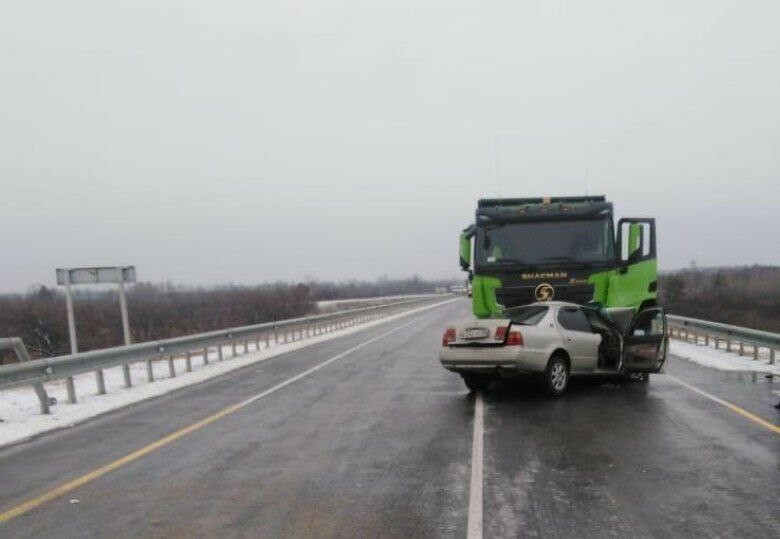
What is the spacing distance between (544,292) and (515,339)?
2205 mm

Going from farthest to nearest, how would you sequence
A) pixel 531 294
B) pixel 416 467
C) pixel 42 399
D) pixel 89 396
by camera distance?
pixel 89 396 → pixel 531 294 → pixel 42 399 → pixel 416 467

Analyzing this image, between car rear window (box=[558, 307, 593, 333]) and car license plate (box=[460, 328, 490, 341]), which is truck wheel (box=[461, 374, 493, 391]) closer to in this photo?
car license plate (box=[460, 328, 490, 341])

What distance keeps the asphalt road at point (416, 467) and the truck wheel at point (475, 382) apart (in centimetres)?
20

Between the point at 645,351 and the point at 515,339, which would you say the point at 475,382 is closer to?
the point at 515,339

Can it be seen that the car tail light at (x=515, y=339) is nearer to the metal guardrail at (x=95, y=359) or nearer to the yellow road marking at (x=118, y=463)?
the yellow road marking at (x=118, y=463)

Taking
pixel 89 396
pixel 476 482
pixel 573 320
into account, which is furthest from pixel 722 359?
pixel 89 396

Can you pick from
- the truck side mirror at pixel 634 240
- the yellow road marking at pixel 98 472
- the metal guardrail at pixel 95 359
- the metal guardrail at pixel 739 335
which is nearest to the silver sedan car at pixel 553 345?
the truck side mirror at pixel 634 240

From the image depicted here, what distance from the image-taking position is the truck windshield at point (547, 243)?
12.6m

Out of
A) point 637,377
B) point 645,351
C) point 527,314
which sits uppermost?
point 527,314

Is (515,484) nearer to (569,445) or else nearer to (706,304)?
(569,445)

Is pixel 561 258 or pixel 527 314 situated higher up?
pixel 561 258

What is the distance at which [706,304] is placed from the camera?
86438 mm

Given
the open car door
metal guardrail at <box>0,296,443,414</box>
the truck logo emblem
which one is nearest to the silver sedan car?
the open car door

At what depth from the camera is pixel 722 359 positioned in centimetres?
1592
